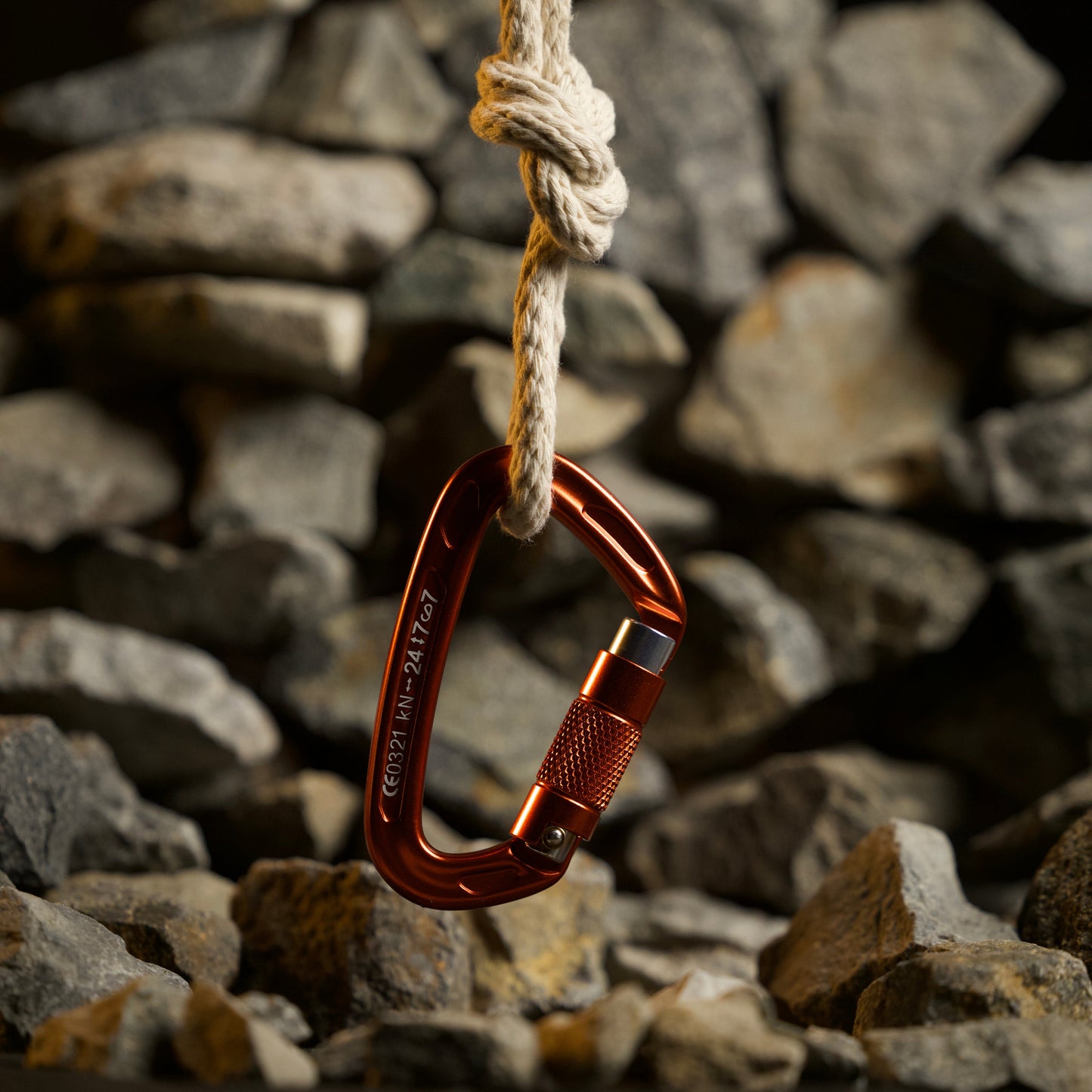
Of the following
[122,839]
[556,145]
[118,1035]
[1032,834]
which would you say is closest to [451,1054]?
[118,1035]

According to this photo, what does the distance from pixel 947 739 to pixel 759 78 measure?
1138 millimetres

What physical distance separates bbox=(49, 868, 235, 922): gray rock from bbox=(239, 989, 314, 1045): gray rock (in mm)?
152

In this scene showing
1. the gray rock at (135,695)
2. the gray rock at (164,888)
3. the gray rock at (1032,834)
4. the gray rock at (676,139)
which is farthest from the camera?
the gray rock at (676,139)

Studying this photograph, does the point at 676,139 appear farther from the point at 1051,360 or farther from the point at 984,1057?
the point at 984,1057

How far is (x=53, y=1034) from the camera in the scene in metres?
0.56

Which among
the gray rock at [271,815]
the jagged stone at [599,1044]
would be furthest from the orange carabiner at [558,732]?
the gray rock at [271,815]

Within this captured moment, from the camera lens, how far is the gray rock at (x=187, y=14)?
140 centimetres

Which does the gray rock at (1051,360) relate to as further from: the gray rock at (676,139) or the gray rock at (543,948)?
the gray rock at (543,948)

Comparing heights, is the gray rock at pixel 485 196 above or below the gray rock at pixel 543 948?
above

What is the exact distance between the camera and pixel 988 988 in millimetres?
606

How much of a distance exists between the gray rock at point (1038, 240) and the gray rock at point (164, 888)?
1.39 metres

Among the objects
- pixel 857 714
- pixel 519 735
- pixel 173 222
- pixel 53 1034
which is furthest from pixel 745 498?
pixel 53 1034

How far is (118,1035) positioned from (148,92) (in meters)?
1.35

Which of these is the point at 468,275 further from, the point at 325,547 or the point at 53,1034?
the point at 53,1034
